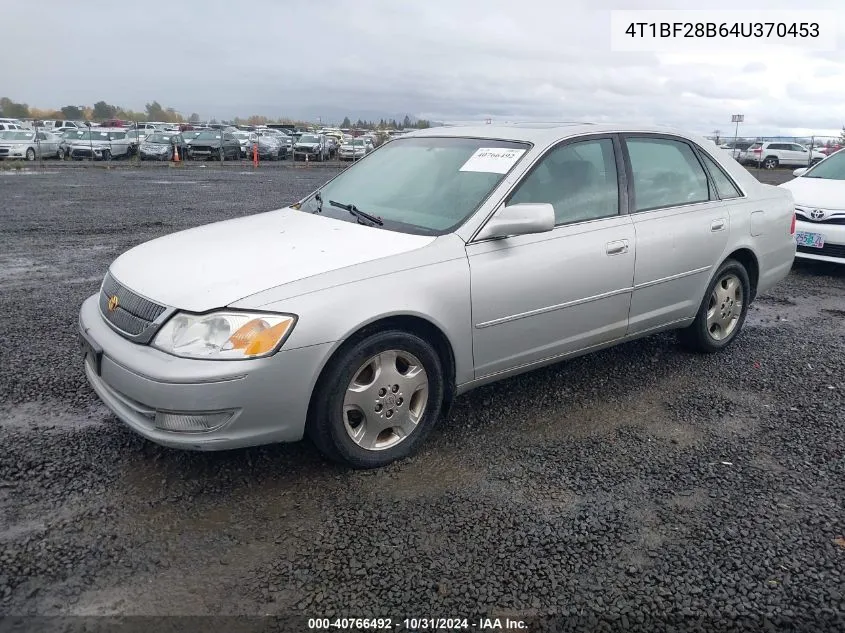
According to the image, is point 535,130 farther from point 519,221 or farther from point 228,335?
point 228,335

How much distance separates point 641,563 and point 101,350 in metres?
2.56

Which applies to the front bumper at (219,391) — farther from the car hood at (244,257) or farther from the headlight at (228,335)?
the car hood at (244,257)

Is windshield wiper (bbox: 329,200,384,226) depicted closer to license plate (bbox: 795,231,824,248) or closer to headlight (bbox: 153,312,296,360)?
headlight (bbox: 153,312,296,360)

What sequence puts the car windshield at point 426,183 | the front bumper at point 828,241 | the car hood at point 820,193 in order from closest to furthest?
the car windshield at point 426,183 < the front bumper at point 828,241 < the car hood at point 820,193

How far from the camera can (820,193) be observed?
8.22 m

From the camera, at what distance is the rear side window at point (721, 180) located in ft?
16.4

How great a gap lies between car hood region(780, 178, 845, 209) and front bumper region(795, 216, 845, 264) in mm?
218

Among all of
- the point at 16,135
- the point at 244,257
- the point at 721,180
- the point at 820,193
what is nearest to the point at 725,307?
the point at 721,180

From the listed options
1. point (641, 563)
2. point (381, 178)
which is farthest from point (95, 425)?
point (641, 563)

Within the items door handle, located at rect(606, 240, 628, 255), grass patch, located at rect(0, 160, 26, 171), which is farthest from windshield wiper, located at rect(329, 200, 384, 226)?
grass patch, located at rect(0, 160, 26, 171)

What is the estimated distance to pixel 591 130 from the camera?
14.3 feet

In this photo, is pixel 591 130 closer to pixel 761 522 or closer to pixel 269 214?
pixel 269 214

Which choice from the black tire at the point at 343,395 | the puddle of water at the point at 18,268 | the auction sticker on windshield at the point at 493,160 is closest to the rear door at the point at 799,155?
the puddle of water at the point at 18,268

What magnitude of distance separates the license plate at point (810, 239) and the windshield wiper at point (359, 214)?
5976 mm
